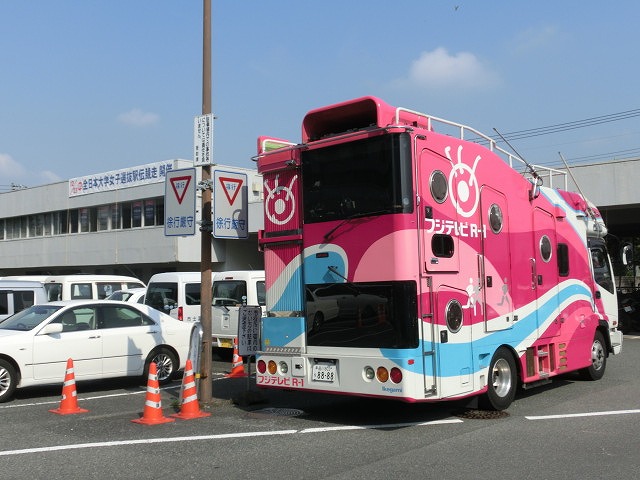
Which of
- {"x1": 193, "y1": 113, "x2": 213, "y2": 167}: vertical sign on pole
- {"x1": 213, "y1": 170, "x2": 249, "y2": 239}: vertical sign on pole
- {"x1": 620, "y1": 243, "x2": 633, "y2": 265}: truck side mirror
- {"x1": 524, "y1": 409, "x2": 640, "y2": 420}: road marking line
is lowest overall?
{"x1": 524, "y1": 409, "x2": 640, "y2": 420}: road marking line

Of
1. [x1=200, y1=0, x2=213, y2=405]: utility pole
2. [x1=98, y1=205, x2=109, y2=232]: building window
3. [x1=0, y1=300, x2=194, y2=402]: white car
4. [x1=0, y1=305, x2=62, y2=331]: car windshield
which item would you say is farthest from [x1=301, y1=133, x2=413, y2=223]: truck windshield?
[x1=98, y1=205, x2=109, y2=232]: building window

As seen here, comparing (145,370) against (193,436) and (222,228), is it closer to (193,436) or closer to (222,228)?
(222,228)

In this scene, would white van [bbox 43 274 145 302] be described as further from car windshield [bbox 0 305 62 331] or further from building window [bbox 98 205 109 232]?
building window [bbox 98 205 109 232]

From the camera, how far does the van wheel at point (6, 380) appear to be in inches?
404

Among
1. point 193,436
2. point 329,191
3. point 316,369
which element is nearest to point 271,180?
point 329,191

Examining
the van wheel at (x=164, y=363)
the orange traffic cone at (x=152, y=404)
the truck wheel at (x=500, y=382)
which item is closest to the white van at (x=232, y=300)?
the van wheel at (x=164, y=363)

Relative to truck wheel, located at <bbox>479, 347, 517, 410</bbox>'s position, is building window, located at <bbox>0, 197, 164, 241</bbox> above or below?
above

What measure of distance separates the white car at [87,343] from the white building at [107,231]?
18.8m

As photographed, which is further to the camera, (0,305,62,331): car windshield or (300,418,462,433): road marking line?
(0,305,62,331): car windshield

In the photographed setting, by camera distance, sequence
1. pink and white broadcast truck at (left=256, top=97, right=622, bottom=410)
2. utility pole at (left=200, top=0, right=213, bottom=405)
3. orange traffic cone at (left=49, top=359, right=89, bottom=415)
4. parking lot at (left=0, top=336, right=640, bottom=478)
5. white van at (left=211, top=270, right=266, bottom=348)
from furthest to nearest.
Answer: white van at (left=211, top=270, right=266, bottom=348)
utility pole at (left=200, top=0, right=213, bottom=405)
orange traffic cone at (left=49, top=359, right=89, bottom=415)
pink and white broadcast truck at (left=256, top=97, right=622, bottom=410)
parking lot at (left=0, top=336, right=640, bottom=478)

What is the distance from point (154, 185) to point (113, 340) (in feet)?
82.8

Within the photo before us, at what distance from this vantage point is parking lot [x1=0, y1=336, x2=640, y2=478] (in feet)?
20.4

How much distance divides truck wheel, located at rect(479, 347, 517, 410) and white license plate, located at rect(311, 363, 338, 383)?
1.95 m

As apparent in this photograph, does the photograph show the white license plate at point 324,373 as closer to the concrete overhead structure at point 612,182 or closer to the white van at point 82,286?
the white van at point 82,286
